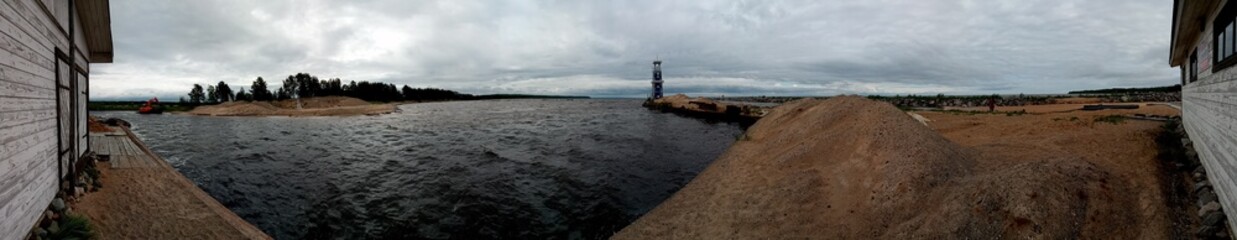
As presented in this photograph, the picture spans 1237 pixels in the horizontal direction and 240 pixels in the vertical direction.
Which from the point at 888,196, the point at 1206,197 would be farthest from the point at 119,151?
the point at 1206,197

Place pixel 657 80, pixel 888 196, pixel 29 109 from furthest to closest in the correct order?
pixel 657 80 < pixel 888 196 < pixel 29 109

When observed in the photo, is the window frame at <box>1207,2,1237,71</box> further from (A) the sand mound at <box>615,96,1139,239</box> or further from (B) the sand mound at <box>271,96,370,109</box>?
Answer: (B) the sand mound at <box>271,96,370,109</box>

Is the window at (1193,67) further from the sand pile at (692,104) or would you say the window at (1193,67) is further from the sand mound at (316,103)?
the sand mound at (316,103)

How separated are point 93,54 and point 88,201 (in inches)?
279

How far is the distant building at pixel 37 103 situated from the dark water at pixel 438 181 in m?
3.49

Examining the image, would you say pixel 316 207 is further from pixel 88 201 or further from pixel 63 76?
pixel 63 76

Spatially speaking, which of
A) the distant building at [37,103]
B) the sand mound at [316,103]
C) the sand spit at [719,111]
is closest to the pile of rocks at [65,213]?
the distant building at [37,103]

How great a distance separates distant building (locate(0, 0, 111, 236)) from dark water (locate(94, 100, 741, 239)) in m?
3.49

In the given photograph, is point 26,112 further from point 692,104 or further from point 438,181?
point 692,104

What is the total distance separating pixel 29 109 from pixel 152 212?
2.67 metres

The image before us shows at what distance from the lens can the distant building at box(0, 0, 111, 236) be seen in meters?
5.51

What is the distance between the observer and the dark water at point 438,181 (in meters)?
10.4

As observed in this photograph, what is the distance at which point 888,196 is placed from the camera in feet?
28.5

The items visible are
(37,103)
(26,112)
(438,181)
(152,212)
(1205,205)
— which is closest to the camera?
(26,112)
